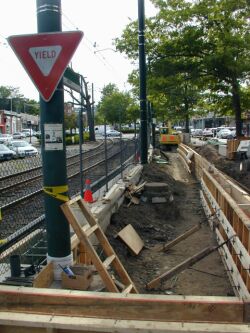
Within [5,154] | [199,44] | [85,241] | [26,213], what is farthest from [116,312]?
[5,154]

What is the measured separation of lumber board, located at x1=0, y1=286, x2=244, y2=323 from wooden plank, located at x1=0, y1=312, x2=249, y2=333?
0.20 m

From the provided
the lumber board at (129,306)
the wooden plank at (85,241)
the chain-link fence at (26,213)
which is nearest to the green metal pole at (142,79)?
the chain-link fence at (26,213)

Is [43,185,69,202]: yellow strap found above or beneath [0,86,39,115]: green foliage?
beneath

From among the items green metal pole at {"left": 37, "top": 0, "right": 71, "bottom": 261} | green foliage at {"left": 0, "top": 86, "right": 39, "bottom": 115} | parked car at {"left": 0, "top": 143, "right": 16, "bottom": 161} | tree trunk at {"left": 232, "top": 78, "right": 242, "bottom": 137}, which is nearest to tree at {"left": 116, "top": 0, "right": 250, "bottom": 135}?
tree trunk at {"left": 232, "top": 78, "right": 242, "bottom": 137}

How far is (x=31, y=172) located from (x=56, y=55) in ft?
57.3

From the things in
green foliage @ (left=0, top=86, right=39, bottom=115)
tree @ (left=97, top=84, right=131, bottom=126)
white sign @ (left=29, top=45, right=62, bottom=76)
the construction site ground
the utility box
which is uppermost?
green foliage @ (left=0, top=86, right=39, bottom=115)

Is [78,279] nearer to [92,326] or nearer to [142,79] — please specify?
[92,326]

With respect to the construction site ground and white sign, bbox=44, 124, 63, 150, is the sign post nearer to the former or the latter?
white sign, bbox=44, 124, 63, 150

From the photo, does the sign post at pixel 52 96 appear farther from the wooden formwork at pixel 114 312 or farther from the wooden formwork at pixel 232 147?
the wooden formwork at pixel 232 147

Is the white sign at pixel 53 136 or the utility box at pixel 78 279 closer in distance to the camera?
the white sign at pixel 53 136

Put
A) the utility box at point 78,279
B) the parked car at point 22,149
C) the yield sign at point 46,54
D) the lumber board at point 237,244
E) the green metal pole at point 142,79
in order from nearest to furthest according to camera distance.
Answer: the yield sign at point 46,54 < the utility box at point 78,279 < the lumber board at point 237,244 < the green metal pole at point 142,79 < the parked car at point 22,149

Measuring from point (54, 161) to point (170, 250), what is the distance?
18.1 feet

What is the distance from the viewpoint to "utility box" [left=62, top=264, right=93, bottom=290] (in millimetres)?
4457

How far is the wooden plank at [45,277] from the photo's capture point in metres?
4.22
